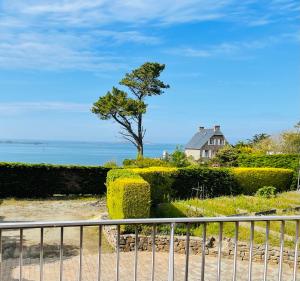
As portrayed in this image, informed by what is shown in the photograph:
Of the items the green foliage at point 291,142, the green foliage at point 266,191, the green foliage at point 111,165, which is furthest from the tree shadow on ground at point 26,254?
the green foliage at point 291,142

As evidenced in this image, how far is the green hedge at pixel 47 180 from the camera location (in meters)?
20.3

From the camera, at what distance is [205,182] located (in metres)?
20.0

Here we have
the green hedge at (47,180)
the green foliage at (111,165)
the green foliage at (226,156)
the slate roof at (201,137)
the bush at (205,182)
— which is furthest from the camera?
the slate roof at (201,137)

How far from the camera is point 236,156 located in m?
29.7

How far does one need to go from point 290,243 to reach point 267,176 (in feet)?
38.9

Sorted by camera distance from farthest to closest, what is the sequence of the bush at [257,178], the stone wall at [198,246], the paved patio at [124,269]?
the bush at [257,178], the stone wall at [198,246], the paved patio at [124,269]

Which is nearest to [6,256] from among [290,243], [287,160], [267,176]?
[290,243]

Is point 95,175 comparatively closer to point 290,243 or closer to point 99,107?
point 290,243

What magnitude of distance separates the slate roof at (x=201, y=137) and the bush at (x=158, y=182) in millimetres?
39709

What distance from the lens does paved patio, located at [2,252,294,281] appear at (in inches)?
330

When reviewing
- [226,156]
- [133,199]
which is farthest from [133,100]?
[133,199]

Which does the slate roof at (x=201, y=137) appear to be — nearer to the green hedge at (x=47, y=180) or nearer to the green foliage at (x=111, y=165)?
the green foliage at (x=111, y=165)

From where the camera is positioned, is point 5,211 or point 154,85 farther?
point 154,85

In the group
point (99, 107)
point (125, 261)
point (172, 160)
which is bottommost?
point (125, 261)
